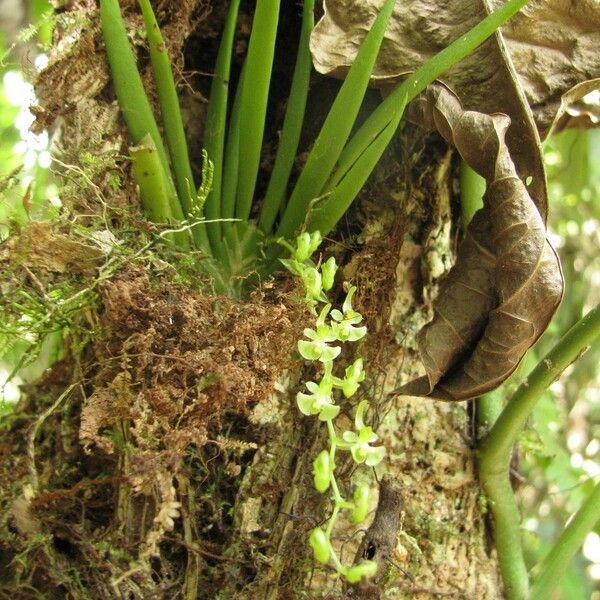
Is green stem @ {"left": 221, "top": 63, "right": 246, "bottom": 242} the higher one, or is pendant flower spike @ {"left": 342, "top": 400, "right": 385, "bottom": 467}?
green stem @ {"left": 221, "top": 63, "right": 246, "bottom": 242}

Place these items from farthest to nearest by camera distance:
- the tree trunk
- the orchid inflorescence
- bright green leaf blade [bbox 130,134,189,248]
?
bright green leaf blade [bbox 130,134,189,248], the tree trunk, the orchid inflorescence

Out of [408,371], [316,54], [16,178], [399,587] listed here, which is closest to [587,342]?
[408,371]

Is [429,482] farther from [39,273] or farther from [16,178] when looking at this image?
[16,178]

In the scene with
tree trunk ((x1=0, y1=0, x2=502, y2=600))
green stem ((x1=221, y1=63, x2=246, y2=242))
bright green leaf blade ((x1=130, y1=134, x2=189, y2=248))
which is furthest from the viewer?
green stem ((x1=221, y1=63, x2=246, y2=242))

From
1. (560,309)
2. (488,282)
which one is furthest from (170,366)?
(560,309)

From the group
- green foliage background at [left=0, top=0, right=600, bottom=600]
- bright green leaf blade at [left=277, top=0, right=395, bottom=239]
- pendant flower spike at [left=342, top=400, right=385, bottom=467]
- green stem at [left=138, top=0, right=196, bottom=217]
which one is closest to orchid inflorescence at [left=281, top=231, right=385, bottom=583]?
pendant flower spike at [left=342, top=400, right=385, bottom=467]

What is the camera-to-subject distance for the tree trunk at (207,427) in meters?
0.77

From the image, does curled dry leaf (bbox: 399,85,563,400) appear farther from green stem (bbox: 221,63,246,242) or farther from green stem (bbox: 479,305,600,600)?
green stem (bbox: 221,63,246,242)

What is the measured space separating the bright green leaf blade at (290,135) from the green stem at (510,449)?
45cm

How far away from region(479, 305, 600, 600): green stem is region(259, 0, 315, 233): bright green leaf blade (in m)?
0.45

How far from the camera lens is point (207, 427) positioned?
0.83 metres

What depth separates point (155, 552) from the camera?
27.8 inches

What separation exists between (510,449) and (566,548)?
0.53 ft

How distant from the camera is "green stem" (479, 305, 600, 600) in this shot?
36.2 inches
